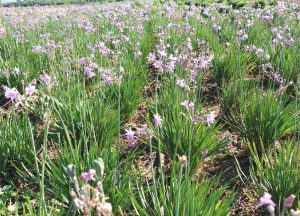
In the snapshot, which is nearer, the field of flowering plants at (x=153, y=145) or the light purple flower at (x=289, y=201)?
the light purple flower at (x=289, y=201)

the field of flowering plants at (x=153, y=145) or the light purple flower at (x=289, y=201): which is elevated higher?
the light purple flower at (x=289, y=201)

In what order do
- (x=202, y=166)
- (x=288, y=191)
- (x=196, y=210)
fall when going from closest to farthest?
1. (x=196, y=210)
2. (x=288, y=191)
3. (x=202, y=166)

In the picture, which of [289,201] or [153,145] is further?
[153,145]

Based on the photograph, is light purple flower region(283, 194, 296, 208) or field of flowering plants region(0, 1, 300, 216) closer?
light purple flower region(283, 194, 296, 208)

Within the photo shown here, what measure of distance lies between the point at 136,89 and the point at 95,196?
3.15 m

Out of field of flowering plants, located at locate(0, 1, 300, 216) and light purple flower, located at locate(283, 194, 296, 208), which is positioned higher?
light purple flower, located at locate(283, 194, 296, 208)

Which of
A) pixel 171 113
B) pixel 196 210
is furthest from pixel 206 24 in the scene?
pixel 196 210

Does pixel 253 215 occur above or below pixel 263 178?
below

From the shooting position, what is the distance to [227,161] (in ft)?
10.2

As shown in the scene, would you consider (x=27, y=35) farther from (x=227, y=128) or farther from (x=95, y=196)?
(x=95, y=196)

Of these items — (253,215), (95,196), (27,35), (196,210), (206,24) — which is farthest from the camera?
(206,24)

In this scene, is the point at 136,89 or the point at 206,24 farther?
the point at 206,24

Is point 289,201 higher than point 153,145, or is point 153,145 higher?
point 289,201

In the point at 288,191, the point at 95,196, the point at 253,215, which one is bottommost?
the point at 253,215
